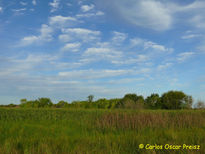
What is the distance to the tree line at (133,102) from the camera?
17.9m

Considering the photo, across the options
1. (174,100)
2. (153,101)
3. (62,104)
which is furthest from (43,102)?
(174,100)

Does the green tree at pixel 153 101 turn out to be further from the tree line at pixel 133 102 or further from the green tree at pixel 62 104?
the green tree at pixel 62 104

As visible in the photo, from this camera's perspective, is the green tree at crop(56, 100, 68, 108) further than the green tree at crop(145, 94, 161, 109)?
No

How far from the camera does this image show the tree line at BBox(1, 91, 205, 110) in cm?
1789

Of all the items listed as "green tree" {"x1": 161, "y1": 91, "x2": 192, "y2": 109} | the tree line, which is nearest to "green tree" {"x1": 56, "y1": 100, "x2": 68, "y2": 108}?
the tree line

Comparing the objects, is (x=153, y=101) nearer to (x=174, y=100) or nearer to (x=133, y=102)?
(x=174, y=100)

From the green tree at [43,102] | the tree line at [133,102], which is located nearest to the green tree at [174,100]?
the tree line at [133,102]

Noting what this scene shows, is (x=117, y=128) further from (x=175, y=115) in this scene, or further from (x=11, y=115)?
(x=11, y=115)

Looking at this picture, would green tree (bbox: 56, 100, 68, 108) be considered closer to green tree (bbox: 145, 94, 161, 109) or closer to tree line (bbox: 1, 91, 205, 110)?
tree line (bbox: 1, 91, 205, 110)

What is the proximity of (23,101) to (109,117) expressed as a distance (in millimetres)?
10015

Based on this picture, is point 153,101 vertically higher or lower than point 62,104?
higher

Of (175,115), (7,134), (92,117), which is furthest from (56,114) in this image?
(175,115)

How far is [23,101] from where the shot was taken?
1762cm

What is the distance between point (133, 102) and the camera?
18.0m
